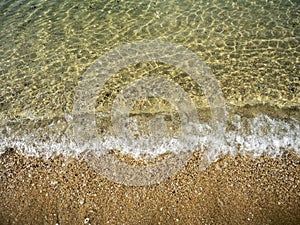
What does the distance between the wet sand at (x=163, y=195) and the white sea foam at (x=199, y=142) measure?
0.21 meters

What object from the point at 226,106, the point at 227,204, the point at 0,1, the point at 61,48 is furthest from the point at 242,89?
the point at 0,1

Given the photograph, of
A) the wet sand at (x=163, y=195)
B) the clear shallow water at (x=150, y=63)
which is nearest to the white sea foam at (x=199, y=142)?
the clear shallow water at (x=150, y=63)

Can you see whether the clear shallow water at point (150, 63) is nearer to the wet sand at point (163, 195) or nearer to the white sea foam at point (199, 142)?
the white sea foam at point (199, 142)

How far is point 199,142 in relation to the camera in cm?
509

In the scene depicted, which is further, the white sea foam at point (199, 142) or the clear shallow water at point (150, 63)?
the clear shallow water at point (150, 63)

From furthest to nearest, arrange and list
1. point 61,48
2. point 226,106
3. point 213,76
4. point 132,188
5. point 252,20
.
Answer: point 252,20 < point 61,48 < point 213,76 < point 226,106 < point 132,188

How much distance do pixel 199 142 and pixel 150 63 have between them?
2.32m

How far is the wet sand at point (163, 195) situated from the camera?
4125 mm

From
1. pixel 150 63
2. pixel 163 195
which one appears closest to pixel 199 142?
pixel 163 195

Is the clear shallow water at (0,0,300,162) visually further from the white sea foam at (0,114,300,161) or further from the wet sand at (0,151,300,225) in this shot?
the wet sand at (0,151,300,225)

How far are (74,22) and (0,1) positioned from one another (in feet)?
8.76

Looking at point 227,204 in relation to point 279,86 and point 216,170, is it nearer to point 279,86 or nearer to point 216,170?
point 216,170

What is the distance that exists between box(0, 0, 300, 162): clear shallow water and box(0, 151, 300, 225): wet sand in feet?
1.27

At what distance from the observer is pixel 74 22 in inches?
315
